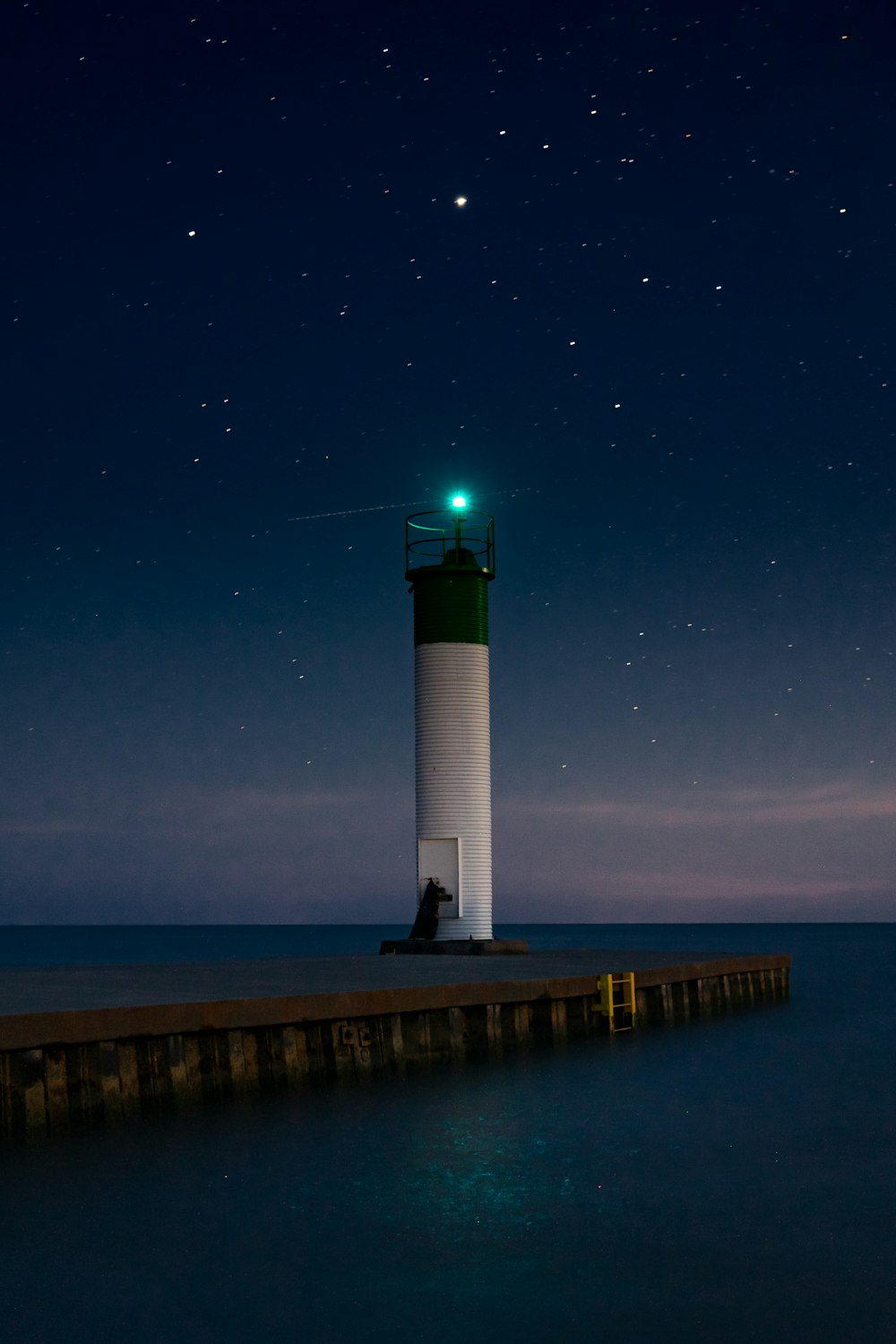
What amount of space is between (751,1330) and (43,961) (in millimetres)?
78850

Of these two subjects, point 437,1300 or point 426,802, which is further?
point 426,802

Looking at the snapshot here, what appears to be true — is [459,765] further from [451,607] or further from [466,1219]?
[466,1219]

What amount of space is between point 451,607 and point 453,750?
297 cm

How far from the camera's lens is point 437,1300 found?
9094mm

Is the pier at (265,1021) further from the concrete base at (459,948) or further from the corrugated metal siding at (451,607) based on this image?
the corrugated metal siding at (451,607)

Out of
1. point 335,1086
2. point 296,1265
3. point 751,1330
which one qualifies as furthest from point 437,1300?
point 335,1086

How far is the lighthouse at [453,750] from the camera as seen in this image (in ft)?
92.3

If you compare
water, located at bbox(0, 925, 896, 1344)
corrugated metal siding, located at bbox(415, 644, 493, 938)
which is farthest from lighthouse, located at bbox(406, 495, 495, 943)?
water, located at bbox(0, 925, 896, 1344)

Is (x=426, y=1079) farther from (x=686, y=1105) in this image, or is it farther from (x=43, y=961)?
(x=43, y=961)

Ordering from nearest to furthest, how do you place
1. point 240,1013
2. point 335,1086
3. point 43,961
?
point 240,1013, point 335,1086, point 43,961

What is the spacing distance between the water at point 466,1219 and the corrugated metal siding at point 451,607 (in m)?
11.7

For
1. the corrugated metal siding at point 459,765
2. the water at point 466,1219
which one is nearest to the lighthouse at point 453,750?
the corrugated metal siding at point 459,765

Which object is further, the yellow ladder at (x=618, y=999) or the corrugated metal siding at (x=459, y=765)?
the corrugated metal siding at (x=459, y=765)

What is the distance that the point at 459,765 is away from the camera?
1107 inches
